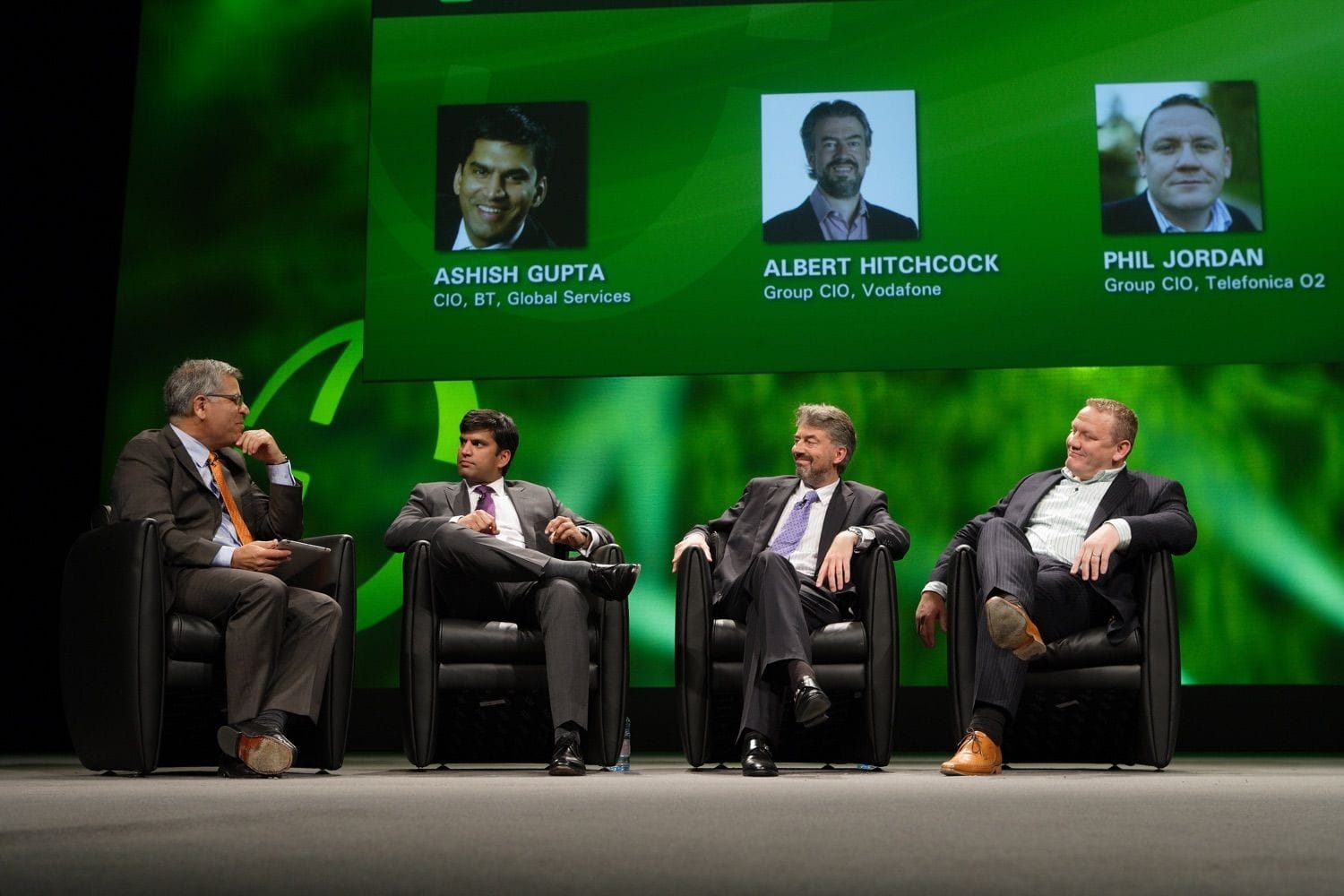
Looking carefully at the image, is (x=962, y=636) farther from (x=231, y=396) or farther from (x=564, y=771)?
(x=231, y=396)

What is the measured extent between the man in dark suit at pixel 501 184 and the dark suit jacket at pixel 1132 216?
1.89 meters

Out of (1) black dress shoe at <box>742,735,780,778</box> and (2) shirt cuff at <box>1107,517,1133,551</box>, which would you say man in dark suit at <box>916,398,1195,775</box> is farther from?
(1) black dress shoe at <box>742,735,780,778</box>

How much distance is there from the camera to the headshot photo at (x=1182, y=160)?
4.64m

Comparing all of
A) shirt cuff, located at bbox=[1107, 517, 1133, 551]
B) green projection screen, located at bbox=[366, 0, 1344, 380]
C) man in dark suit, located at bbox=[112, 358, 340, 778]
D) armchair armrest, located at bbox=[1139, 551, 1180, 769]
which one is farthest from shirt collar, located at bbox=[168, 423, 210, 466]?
armchair armrest, located at bbox=[1139, 551, 1180, 769]

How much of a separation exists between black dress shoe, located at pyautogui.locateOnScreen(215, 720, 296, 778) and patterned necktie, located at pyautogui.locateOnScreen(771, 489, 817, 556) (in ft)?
4.80

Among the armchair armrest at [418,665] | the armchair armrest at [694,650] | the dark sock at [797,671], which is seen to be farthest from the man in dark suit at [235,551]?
the dark sock at [797,671]

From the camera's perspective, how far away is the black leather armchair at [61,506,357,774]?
11.0 ft

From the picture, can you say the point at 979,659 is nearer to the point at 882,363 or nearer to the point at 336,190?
the point at 882,363

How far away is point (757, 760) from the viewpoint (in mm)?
3471

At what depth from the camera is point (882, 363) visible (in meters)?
4.69

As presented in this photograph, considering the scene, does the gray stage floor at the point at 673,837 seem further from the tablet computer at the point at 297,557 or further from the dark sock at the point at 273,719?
the tablet computer at the point at 297,557

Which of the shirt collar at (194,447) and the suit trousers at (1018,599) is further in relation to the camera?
the shirt collar at (194,447)

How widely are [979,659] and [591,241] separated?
2.08 meters

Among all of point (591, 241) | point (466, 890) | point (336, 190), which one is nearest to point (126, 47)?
point (336, 190)
